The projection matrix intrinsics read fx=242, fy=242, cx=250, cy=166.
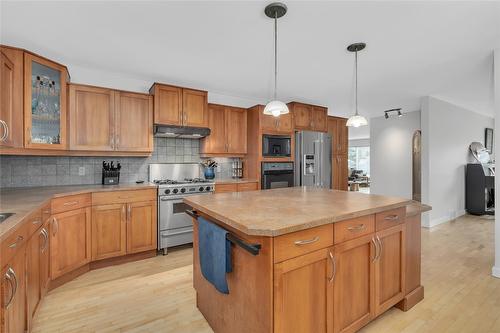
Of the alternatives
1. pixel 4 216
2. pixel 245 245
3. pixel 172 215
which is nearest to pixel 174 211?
pixel 172 215

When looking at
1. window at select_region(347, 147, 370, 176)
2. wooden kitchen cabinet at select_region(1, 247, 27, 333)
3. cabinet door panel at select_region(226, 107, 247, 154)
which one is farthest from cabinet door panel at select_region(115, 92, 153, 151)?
window at select_region(347, 147, 370, 176)

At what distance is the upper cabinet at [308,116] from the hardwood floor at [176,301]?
2717 millimetres

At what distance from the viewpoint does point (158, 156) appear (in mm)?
3740

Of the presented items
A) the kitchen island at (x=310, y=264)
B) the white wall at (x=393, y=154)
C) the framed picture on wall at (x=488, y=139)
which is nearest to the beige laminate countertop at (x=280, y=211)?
the kitchen island at (x=310, y=264)

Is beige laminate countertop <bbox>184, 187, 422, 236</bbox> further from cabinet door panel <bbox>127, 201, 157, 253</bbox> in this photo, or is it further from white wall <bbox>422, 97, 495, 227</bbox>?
white wall <bbox>422, 97, 495, 227</bbox>

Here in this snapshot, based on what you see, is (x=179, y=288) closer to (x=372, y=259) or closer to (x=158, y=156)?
(x=372, y=259)

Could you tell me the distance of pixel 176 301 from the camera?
85.4 inches

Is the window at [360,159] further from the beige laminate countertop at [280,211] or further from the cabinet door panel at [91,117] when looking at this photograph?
the cabinet door panel at [91,117]

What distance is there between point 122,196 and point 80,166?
830 millimetres

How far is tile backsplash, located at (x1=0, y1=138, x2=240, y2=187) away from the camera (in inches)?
109

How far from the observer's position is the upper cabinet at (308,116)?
14.8ft

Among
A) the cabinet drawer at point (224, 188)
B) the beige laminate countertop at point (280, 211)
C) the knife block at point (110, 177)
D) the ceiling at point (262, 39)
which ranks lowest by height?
the cabinet drawer at point (224, 188)

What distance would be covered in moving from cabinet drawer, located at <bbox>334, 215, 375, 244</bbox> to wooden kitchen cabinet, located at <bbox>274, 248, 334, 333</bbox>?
12 centimetres

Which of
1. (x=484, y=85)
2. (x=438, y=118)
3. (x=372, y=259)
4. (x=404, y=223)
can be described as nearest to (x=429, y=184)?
(x=438, y=118)
